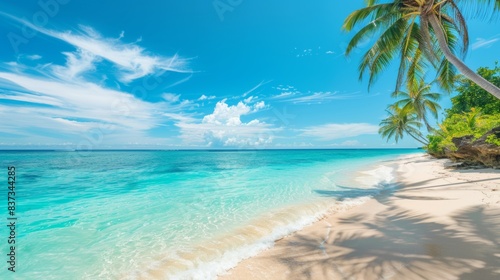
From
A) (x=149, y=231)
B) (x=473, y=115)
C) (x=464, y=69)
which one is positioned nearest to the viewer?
(x=149, y=231)

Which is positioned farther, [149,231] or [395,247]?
[149,231]

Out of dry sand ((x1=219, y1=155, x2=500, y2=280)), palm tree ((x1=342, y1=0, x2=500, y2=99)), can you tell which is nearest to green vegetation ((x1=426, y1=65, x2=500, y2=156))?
palm tree ((x1=342, y1=0, x2=500, y2=99))

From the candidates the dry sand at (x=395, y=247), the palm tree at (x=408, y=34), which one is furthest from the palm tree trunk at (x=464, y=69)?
the dry sand at (x=395, y=247)

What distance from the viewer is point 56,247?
5.07m

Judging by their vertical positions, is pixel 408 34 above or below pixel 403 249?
above

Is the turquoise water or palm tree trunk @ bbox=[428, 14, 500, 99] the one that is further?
palm tree trunk @ bbox=[428, 14, 500, 99]

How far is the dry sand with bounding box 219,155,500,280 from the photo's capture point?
3.23 m

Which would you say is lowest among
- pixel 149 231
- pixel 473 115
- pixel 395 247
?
pixel 149 231

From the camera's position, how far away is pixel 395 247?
3.93 meters

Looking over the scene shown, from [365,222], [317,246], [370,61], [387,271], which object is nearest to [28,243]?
[317,246]

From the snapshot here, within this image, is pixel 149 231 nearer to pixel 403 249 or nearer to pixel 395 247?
pixel 395 247

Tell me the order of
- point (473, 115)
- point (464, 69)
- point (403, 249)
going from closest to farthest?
point (403, 249)
point (464, 69)
point (473, 115)

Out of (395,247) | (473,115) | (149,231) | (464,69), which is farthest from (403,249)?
(473,115)

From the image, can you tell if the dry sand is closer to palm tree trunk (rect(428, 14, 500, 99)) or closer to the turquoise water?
the turquoise water
